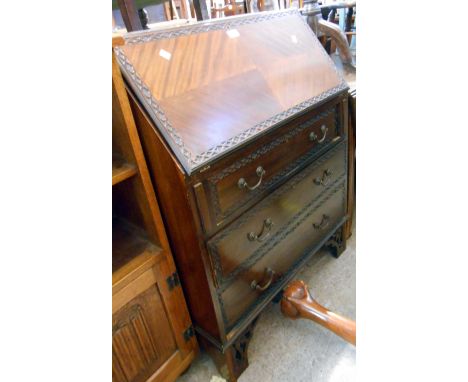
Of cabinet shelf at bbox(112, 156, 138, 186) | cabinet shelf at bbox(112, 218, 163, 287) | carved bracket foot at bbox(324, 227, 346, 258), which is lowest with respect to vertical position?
carved bracket foot at bbox(324, 227, 346, 258)

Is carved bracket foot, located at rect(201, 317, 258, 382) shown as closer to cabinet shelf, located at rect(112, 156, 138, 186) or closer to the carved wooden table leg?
the carved wooden table leg

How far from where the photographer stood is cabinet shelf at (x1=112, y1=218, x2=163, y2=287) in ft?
2.68

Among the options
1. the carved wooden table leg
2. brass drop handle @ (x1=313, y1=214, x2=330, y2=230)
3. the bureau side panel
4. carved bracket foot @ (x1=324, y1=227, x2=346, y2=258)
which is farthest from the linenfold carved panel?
carved bracket foot @ (x1=324, y1=227, x2=346, y2=258)

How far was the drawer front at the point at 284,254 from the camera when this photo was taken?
964 mm

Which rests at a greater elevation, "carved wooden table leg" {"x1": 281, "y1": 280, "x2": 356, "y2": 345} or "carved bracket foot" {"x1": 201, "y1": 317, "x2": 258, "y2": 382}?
"carved wooden table leg" {"x1": 281, "y1": 280, "x2": 356, "y2": 345}

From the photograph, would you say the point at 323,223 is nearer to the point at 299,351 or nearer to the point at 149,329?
the point at 299,351

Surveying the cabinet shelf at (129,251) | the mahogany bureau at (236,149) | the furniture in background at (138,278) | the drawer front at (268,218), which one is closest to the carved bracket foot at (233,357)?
the mahogany bureau at (236,149)

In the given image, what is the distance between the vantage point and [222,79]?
0.88 m

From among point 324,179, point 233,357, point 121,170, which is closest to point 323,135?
point 324,179

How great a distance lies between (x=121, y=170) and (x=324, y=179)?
0.75 metres

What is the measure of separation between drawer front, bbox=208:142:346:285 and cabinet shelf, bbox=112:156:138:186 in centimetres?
26
